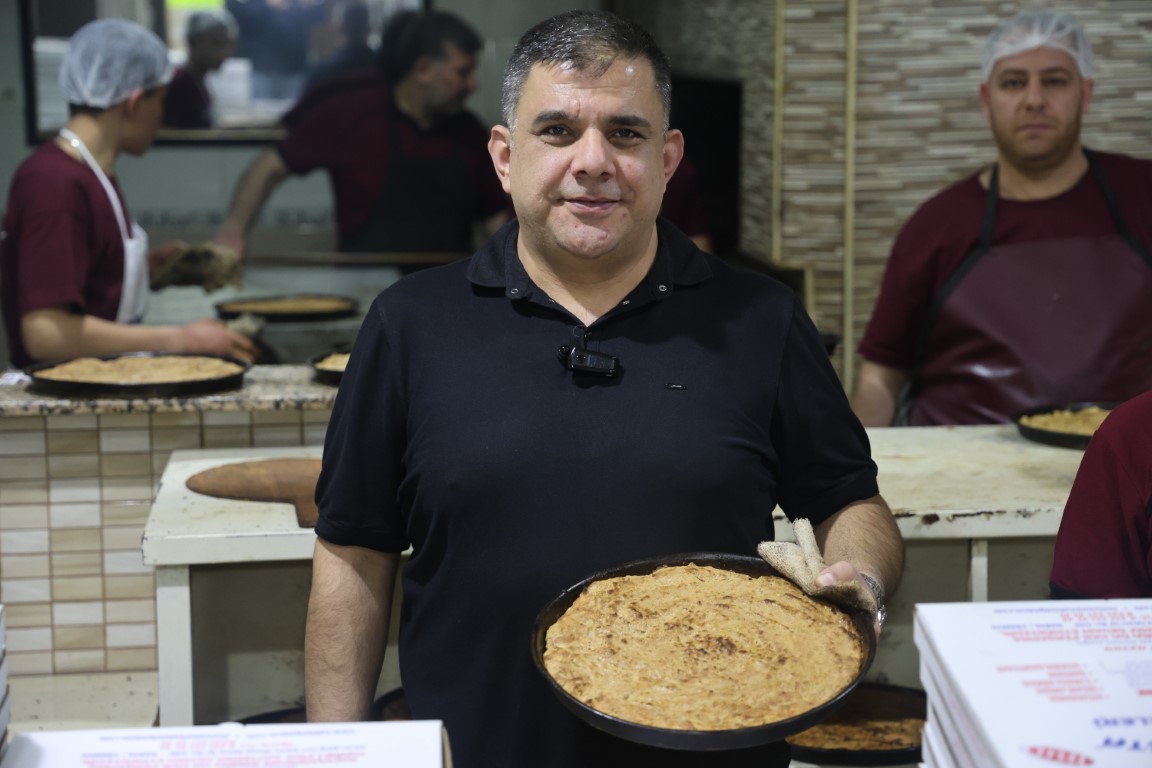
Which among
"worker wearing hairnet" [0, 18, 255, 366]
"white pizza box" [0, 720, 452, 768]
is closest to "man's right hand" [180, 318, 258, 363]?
"worker wearing hairnet" [0, 18, 255, 366]

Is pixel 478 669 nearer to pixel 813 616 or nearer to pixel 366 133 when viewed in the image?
pixel 813 616

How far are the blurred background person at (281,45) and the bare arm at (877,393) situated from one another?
3.10 m

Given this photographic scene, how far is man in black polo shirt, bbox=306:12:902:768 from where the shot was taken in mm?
1730

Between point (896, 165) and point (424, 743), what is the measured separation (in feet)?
11.4

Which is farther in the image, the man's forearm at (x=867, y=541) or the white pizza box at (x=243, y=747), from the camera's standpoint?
the man's forearm at (x=867, y=541)

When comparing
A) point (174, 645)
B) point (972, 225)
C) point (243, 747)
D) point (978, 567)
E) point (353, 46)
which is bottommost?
point (174, 645)

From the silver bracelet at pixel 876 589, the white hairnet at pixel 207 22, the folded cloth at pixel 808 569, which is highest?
the white hairnet at pixel 207 22

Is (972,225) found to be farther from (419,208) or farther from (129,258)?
(419,208)

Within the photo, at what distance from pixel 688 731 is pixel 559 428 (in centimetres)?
52

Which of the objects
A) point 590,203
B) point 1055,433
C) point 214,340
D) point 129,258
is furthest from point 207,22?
point 590,203

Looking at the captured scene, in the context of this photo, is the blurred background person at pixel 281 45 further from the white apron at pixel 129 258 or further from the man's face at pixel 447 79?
the white apron at pixel 129 258

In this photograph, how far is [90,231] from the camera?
11.6ft

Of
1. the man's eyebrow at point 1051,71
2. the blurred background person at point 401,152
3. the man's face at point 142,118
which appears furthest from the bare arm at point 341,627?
the blurred background person at point 401,152

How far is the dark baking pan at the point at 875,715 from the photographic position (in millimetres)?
2305
